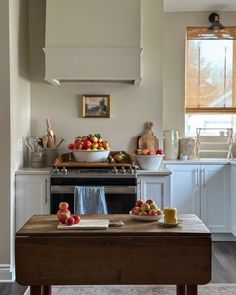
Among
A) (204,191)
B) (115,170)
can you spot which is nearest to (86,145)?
(115,170)

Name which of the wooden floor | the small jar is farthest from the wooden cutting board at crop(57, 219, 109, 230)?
the small jar

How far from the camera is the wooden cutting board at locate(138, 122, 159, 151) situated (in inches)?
178

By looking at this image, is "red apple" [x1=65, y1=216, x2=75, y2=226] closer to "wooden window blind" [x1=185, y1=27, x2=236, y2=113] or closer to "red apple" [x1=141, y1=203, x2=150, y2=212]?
"red apple" [x1=141, y1=203, x2=150, y2=212]

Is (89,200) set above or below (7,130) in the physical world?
below

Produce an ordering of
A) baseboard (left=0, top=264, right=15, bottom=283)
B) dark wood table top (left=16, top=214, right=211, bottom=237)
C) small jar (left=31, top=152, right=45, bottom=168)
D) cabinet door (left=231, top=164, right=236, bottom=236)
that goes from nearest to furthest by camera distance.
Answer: dark wood table top (left=16, top=214, right=211, bottom=237) < baseboard (left=0, top=264, right=15, bottom=283) < small jar (left=31, top=152, right=45, bottom=168) < cabinet door (left=231, top=164, right=236, bottom=236)

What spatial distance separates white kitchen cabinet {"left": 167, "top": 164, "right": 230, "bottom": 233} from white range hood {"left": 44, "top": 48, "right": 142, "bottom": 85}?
132cm

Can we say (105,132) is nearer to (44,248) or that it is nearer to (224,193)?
(224,193)

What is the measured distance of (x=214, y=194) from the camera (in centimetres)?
479

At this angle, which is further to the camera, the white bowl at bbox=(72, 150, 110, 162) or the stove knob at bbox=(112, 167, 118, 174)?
the white bowl at bbox=(72, 150, 110, 162)

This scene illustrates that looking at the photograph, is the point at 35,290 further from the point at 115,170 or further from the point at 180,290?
the point at 115,170

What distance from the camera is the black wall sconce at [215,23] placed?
5.07m

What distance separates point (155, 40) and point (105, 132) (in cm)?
110

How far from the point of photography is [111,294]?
11.1 ft

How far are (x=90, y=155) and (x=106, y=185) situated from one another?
359mm
